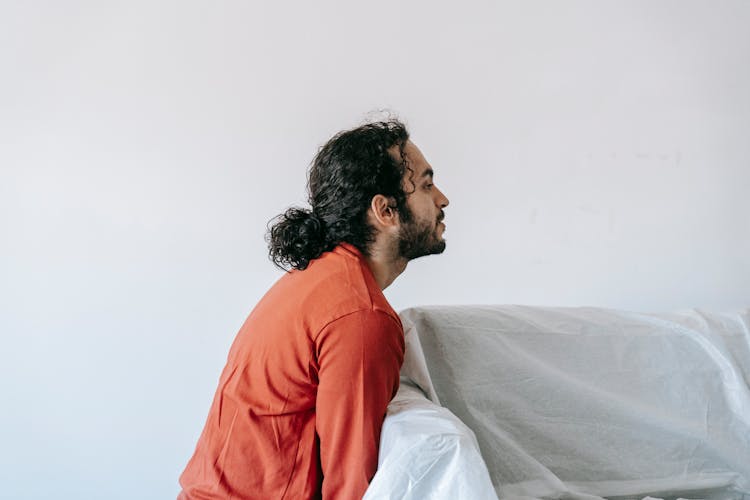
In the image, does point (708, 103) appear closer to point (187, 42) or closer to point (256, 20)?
point (256, 20)

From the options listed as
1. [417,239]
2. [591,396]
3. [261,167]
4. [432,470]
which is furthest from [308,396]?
[261,167]

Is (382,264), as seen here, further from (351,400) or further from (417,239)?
(351,400)

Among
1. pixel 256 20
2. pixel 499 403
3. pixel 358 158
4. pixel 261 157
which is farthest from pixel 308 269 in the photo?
pixel 256 20

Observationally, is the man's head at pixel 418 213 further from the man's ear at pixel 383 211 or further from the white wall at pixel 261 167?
the white wall at pixel 261 167

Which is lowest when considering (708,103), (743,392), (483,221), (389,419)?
(743,392)

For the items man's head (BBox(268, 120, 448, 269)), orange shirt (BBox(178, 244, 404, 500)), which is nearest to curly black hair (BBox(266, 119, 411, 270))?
man's head (BBox(268, 120, 448, 269))

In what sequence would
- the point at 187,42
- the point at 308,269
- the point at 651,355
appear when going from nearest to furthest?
1. the point at 308,269
2. the point at 651,355
3. the point at 187,42

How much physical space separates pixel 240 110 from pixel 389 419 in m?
1.18

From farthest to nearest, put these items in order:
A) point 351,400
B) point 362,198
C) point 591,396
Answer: point 591,396
point 362,198
point 351,400

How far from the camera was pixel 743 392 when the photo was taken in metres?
1.71

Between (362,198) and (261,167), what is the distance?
75 centimetres

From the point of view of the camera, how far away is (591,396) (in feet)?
5.54

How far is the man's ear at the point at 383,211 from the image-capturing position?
56.8 inches

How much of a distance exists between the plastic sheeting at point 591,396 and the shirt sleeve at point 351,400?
344 mm
